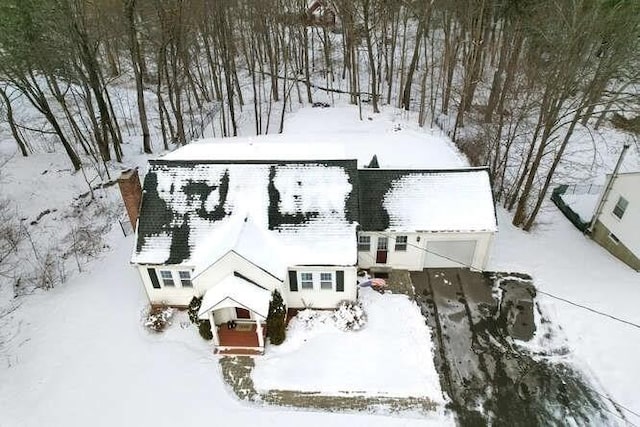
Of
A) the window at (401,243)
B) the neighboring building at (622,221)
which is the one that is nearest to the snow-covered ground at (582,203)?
the neighboring building at (622,221)

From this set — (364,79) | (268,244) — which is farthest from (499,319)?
(364,79)

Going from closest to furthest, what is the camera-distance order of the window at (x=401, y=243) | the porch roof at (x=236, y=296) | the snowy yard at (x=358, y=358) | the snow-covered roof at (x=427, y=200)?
1. the snowy yard at (x=358, y=358)
2. the porch roof at (x=236, y=296)
3. the snow-covered roof at (x=427, y=200)
4. the window at (x=401, y=243)

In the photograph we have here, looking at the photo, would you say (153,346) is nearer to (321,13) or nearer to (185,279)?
(185,279)

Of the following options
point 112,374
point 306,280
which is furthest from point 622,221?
point 112,374

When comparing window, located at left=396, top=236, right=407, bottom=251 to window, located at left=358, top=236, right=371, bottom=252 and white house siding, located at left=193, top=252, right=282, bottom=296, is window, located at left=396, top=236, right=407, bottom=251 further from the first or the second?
white house siding, located at left=193, top=252, right=282, bottom=296

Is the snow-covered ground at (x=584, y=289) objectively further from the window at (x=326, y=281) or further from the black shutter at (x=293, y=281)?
the black shutter at (x=293, y=281)

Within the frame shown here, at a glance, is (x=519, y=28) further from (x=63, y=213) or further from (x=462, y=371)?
(x=63, y=213)
